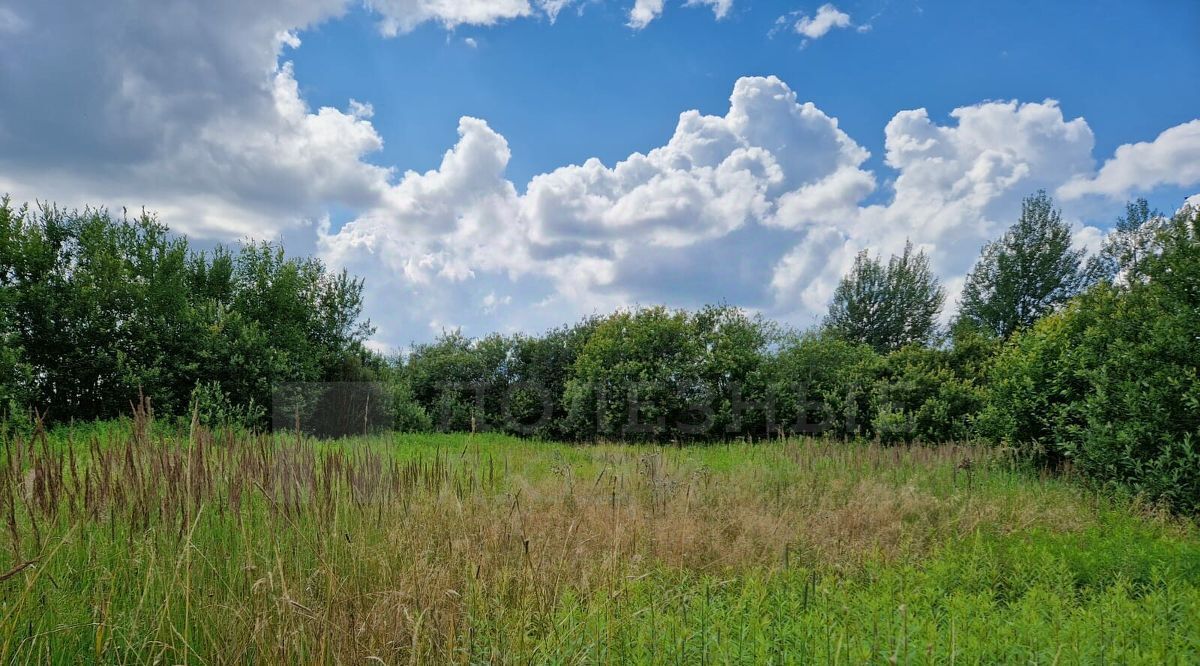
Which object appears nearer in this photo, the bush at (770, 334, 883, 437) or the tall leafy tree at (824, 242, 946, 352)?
the bush at (770, 334, 883, 437)

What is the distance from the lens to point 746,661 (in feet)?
8.43

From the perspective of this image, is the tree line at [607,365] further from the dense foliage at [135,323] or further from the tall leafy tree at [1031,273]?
the tall leafy tree at [1031,273]

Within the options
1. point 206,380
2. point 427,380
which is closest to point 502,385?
point 427,380

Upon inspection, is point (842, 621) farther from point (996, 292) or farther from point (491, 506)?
point (996, 292)

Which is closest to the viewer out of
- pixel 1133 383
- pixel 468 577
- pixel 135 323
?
pixel 468 577

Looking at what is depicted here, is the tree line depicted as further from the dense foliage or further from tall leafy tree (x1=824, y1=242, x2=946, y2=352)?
tall leafy tree (x1=824, y1=242, x2=946, y2=352)

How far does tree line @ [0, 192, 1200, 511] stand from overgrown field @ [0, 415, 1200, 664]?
2.58 m

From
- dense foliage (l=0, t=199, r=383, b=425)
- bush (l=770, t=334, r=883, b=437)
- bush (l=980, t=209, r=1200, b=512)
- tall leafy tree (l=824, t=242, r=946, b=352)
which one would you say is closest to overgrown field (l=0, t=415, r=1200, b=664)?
bush (l=980, t=209, r=1200, b=512)

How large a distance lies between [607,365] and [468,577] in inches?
497

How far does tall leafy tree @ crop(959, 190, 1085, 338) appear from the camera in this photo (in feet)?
83.8

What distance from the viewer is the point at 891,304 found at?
2678cm

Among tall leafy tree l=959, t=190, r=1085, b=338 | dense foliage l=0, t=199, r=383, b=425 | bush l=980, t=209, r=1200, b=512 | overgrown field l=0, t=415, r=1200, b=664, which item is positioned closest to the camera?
overgrown field l=0, t=415, r=1200, b=664

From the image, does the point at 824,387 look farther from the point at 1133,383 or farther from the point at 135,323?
the point at 135,323

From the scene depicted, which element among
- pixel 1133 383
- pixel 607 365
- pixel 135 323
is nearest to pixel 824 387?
pixel 607 365
